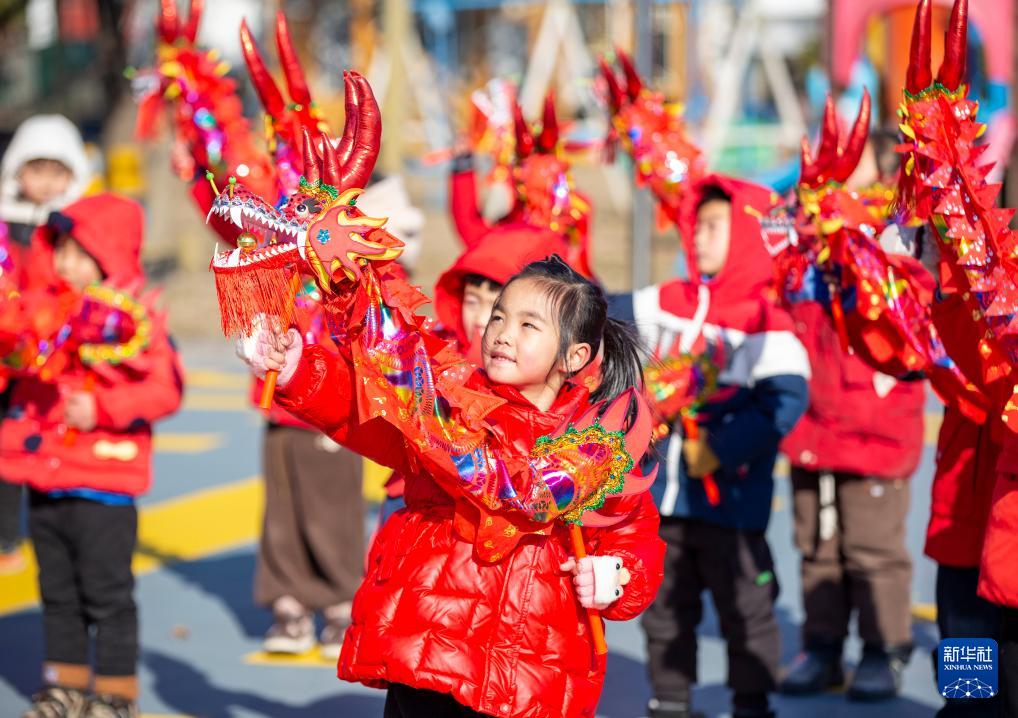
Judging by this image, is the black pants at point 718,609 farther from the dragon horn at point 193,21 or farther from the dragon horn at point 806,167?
the dragon horn at point 193,21

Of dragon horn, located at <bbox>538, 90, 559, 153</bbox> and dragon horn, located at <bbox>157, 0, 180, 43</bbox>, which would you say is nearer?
dragon horn, located at <bbox>157, 0, 180, 43</bbox>

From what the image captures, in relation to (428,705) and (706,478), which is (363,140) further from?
(706,478)

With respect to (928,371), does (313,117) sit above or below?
above

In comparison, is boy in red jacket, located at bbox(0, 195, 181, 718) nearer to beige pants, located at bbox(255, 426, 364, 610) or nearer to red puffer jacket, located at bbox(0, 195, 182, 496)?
red puffer jacket, located at bbox(0, 195, 182, 496)

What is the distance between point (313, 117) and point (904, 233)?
187cm

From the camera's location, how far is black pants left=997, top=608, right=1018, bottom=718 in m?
3.35

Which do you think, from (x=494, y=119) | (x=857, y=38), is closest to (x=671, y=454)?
(x=494, y=119)

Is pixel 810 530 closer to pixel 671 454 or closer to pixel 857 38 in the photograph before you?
pixel 671 454

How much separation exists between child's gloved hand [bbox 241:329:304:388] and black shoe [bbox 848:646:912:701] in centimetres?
296

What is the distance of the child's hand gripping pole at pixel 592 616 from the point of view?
3.05 meters

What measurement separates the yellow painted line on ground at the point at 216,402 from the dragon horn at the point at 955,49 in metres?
8.40

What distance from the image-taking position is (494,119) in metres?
5.78

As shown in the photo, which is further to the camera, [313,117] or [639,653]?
[639,653]

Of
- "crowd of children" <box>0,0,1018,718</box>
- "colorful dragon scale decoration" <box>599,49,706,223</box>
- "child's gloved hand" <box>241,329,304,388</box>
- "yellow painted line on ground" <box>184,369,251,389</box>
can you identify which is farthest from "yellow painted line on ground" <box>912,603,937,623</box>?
"yellow painted line on ground" <box>184,369,251,389</box>
